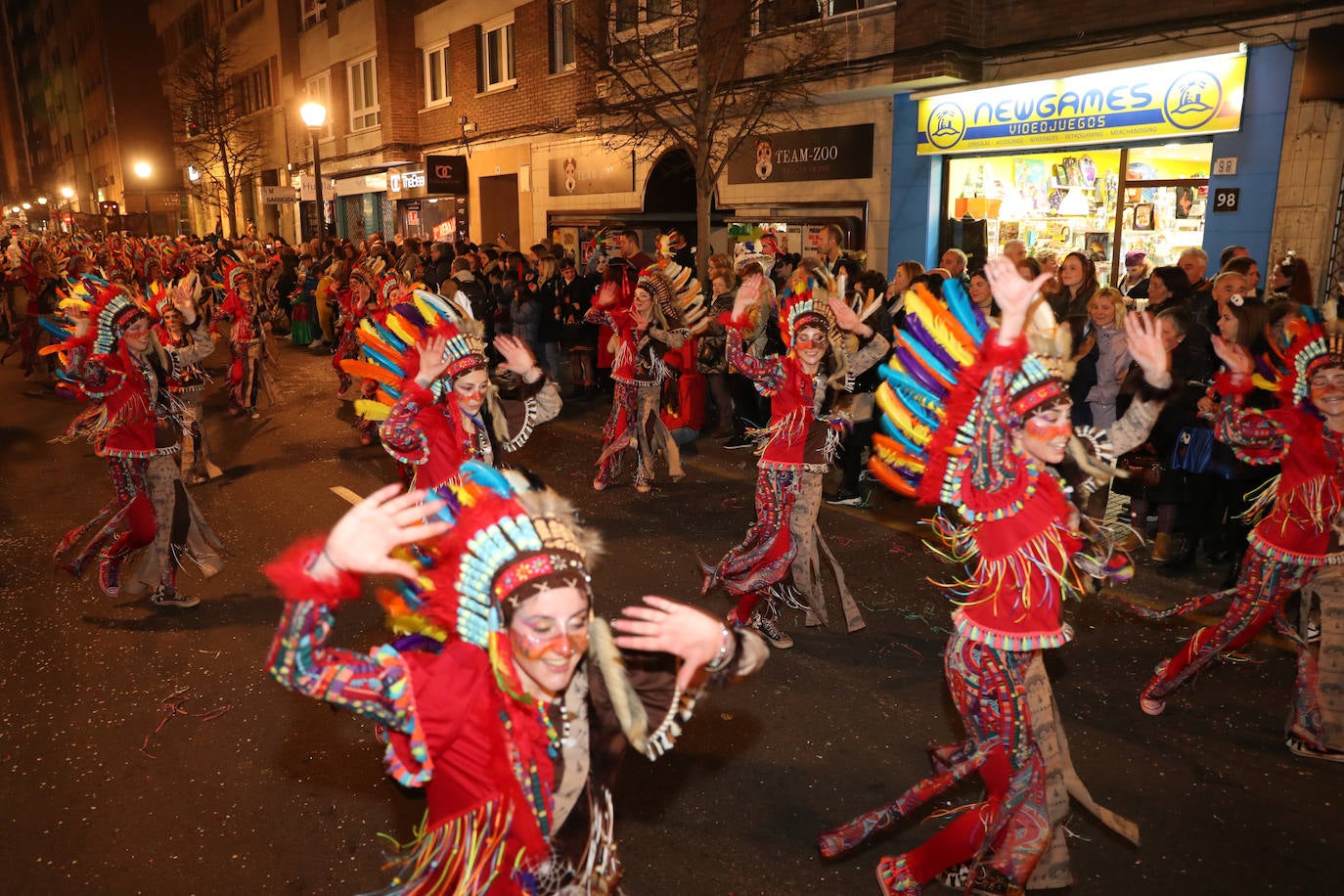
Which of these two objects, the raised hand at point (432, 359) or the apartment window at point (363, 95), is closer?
the raised hand at point (432, 359)

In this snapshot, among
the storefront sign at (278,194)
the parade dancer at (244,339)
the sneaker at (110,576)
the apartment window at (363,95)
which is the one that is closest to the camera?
the sneaker at (110,576)

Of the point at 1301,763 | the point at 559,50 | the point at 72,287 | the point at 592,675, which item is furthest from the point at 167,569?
the point at 559,50

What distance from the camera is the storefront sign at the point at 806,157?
47.7 feet

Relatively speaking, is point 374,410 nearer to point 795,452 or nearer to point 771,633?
point 795,452

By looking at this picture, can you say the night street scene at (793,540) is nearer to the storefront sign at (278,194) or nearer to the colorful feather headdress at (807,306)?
the colorful feather headdress at (807,306)

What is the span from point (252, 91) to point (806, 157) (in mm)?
29938

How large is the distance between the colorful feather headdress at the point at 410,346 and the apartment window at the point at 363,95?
25681mm

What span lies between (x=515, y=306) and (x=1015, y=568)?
446 inches

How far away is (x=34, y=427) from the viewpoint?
40.6ft

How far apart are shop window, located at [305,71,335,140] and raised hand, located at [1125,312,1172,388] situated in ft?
103

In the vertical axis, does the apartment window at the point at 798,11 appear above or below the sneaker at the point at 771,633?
above

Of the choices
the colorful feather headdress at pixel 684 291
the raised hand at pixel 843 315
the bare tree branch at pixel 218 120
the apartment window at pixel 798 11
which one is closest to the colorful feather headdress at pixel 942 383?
the raised hand at pixel 843 315

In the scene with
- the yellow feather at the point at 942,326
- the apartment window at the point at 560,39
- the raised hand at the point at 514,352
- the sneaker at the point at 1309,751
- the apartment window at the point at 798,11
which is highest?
the apartment window at the point at 560,39

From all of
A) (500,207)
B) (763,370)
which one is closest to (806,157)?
(763,370)
